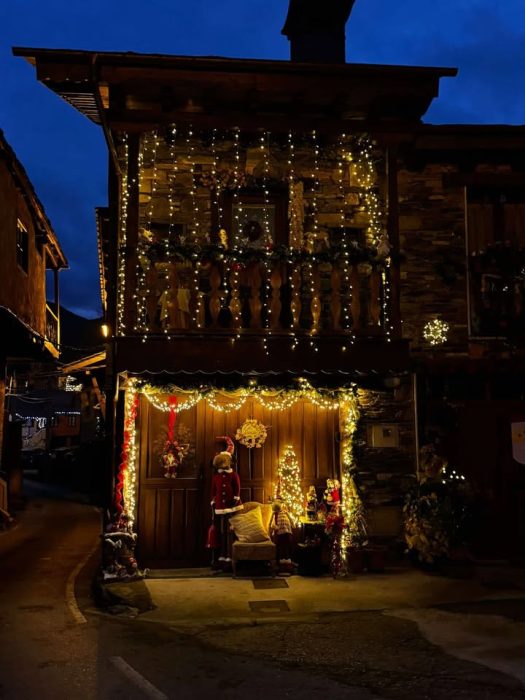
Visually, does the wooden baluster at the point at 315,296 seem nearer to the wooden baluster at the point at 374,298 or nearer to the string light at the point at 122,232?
the wooden baluster at the point at 374,298

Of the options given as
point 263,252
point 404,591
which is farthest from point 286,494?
point 263,252

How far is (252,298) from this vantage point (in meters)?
9.00

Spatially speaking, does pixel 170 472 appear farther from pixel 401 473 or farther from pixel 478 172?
pixel 478 172

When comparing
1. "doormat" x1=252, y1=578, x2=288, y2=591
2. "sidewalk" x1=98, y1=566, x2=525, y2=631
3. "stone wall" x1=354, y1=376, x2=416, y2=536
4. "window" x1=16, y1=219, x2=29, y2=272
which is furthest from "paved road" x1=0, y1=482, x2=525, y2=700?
"window" x1=16, y1=219, x2=29, y2=272

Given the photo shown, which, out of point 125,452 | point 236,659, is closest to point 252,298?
point 125,452

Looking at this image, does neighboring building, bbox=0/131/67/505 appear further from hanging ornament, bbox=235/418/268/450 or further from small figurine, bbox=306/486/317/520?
small figurine, bbox=306/486/317/520

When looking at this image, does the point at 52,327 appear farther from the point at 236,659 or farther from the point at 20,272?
the point at 236,659

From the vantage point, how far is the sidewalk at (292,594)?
761 cm

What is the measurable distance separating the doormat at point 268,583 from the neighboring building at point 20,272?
661 centimetres

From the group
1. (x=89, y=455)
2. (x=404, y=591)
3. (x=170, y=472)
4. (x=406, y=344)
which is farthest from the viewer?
(x=89, y=455)

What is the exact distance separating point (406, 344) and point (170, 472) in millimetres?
4026

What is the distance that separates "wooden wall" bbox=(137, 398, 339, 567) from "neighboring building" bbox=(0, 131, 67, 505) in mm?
4272

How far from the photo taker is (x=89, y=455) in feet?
77.7

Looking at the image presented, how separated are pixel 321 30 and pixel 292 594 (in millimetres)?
9833
